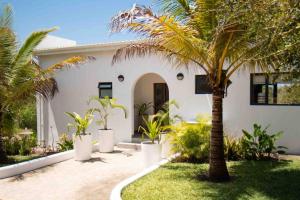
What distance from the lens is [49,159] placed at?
428 inches

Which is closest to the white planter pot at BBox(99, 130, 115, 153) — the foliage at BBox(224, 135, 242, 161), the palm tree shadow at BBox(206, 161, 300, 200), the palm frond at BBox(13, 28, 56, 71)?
the palm frond at BBox(13, 28, 56, 71)

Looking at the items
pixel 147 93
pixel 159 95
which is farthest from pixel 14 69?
pixel 159 95

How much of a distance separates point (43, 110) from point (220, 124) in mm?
11998

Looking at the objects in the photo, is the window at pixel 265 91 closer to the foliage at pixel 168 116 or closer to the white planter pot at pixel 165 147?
the foliage at pixel 168 116

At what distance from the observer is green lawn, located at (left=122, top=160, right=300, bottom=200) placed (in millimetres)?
6550

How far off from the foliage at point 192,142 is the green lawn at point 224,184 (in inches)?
24.7

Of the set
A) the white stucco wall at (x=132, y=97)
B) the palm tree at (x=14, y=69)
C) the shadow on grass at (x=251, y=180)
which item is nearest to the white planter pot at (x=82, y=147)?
the palm tree at (x=14, y=69)

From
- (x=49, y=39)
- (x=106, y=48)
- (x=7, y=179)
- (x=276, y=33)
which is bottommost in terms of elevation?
(x=7, y=179)

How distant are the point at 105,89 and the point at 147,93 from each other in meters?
2.94

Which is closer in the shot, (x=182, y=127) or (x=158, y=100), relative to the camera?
(x=182, y=127)

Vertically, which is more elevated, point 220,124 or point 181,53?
point 181,53

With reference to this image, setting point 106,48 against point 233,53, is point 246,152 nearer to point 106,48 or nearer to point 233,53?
point 233,53

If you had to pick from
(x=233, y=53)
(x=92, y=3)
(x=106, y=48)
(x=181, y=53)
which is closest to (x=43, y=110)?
(x=106, y=48)

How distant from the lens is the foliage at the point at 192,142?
9664 mm
